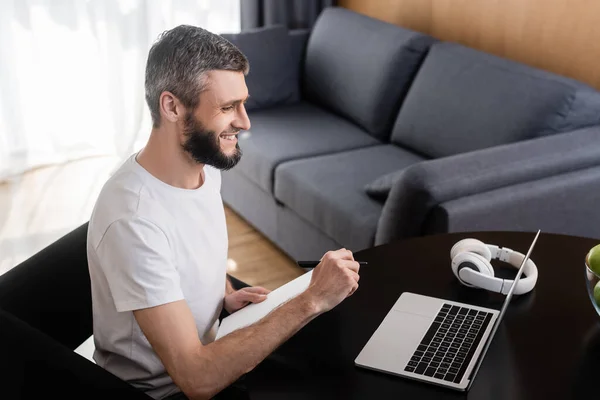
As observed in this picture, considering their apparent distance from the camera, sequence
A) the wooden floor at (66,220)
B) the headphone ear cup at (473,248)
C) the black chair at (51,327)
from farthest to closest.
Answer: the wooden floor at (66,220), the headphone ear cup at (473,248), the black chair at (51,327)

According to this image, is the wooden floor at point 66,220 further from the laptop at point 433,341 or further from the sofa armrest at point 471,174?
the laptop at point 433,341

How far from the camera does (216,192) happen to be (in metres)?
1.76

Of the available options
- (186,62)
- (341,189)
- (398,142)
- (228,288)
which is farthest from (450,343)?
(398,142)

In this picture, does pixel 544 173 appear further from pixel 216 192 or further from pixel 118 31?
pixel 118 31

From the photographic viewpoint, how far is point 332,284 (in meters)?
1.45

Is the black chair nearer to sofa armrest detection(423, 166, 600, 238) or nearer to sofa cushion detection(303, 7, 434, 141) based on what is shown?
sofa armrest detection(423, 166, 600, 238)

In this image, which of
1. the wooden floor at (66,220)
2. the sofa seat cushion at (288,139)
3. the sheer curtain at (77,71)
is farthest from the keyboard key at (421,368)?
the sheer curtain at (77,71)

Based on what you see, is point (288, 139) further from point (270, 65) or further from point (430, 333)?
point (430, 333)

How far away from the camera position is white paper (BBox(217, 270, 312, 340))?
5.05ft

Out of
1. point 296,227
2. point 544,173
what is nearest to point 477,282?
point 544,173

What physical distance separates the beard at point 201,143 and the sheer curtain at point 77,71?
10.0ft

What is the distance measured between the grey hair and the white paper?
0.42m

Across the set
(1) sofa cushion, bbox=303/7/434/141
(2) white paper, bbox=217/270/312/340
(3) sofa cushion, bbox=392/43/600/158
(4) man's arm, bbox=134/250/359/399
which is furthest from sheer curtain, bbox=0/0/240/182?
(4) man's arm, bbox=134/250/359/399

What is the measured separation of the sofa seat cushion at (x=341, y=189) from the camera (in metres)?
2.74
